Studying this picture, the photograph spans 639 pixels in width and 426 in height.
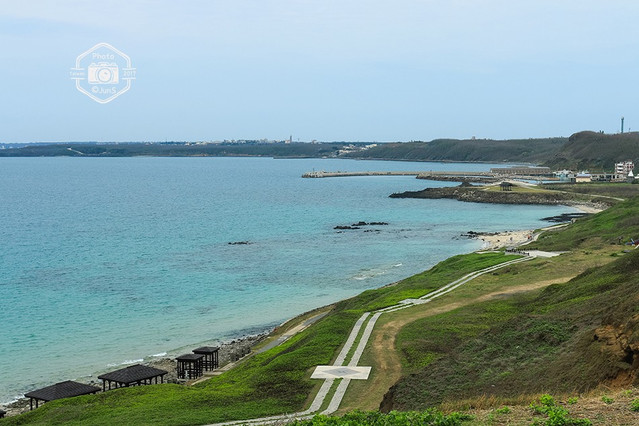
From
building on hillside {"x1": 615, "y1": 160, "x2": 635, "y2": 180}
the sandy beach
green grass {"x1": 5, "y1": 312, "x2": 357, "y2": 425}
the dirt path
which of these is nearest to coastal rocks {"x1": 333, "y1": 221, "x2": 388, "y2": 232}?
the sandy beach

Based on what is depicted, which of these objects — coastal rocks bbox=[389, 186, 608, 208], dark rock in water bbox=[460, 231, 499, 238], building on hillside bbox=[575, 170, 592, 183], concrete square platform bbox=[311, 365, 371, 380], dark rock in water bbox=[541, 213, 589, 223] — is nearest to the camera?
concrete square platform bbox=[311, 365, 371, 380]

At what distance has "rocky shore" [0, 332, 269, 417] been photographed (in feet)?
97.4

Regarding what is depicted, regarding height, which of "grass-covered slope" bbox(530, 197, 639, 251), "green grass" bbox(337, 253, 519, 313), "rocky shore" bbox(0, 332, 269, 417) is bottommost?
"rocky shore" bbox(0, 332, 269, 417)

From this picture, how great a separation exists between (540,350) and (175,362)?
20460mm

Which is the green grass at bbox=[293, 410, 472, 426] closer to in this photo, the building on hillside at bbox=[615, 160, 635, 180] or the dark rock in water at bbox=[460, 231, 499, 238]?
the dark rock in water at bbox=[460, 231, 499, 238]

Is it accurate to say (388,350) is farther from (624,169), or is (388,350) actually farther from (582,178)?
(624,169)

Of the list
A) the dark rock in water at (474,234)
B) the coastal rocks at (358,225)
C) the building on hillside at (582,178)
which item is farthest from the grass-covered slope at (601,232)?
the building on hillside at (582,178)

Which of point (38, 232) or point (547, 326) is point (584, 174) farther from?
point (547, 326)

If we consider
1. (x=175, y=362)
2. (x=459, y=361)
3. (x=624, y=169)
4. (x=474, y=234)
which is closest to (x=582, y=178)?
(x=624, y=169)

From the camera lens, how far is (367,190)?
170 metres

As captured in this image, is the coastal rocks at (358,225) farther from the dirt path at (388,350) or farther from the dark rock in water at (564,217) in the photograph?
the dirt path at (388,350)

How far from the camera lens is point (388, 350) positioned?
27812 mm

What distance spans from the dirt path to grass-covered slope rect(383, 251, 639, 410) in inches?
26.1

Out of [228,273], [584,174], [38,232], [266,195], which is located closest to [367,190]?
[266,195]
